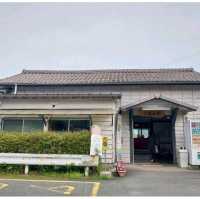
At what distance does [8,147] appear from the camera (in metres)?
9.55

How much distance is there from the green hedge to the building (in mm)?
1569

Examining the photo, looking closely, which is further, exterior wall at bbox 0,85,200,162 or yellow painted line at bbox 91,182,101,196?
exterior wall at bbox 0,85,200,162

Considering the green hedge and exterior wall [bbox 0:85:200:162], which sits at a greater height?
exterior wall [bbox 0:85:200:162]

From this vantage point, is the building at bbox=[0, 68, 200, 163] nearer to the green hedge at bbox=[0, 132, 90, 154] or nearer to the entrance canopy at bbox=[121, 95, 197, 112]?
the entrance canopy at bbox=[121, 95, 197, 112]

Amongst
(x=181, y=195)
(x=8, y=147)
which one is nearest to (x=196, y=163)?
(x=181, y=195)

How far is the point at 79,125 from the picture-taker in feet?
37.1

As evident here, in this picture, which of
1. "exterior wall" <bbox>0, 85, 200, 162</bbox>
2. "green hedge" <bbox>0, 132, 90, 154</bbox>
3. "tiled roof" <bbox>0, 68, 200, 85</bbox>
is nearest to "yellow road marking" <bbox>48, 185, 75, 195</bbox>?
"green hedge" <bbox>0, 132, 90, 154</bbox>

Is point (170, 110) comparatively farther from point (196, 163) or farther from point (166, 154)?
point (166, 154)

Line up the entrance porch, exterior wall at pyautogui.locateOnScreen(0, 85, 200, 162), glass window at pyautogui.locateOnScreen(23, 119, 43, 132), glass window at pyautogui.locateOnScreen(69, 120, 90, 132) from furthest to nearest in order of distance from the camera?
1. exterior wall at pyautogui.locateOnScreen(0, 85, 200, 162)
2. the entrance porch
3. glass window at pyautogui.locateOnScreen(23, 119, 43, 132)
4. glass window at pyautogui.locateOnScreen(69, 120, 90, 132)

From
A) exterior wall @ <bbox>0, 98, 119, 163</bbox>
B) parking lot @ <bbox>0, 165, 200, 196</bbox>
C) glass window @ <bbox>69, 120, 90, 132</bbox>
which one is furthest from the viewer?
glass window @ <bbox>69, 120, 90, 132</bbox>

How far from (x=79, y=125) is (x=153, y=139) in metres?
6.19

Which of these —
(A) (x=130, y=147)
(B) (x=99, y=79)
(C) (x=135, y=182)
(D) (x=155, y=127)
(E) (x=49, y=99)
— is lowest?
(C) (x=135, y=182)

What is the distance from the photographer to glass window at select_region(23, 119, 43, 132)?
11359mm

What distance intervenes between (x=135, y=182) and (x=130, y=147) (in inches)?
199
